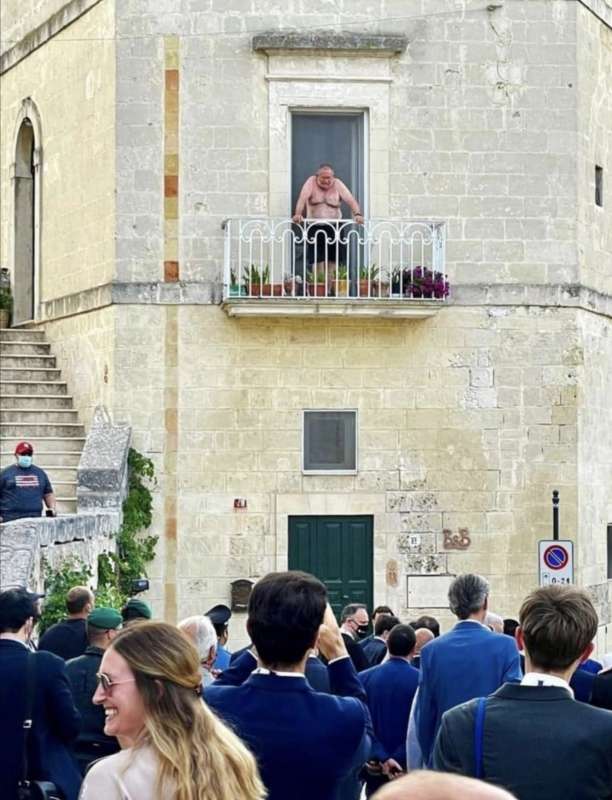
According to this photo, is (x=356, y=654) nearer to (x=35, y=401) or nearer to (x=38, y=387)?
(x=35, y=401)

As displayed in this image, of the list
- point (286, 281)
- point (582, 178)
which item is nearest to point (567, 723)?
point (286, 281)

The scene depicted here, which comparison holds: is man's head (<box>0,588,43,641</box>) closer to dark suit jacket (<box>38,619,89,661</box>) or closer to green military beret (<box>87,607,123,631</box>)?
green military beret (<box>87,607,123,631</box>)

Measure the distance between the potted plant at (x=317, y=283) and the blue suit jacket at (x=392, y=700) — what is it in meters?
12.2

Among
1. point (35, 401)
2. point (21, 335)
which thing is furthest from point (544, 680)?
point (21, 335)

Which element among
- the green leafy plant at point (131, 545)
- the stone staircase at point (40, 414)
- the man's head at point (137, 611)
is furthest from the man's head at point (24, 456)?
the man's head at point (137, 611)

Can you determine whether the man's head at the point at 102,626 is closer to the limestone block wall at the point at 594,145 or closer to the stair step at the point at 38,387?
the limestone block wall at the point at 594,145

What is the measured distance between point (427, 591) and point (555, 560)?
71.7 inches

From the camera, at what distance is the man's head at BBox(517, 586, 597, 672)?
5352 millimetres

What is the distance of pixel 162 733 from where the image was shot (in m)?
4.44

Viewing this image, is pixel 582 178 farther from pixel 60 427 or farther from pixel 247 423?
pixel 60 427

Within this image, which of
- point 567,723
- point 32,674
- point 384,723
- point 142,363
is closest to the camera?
point 567,723

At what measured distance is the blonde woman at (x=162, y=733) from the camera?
4344mm

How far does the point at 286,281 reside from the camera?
21656mm

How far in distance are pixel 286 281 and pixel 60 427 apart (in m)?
3.53
